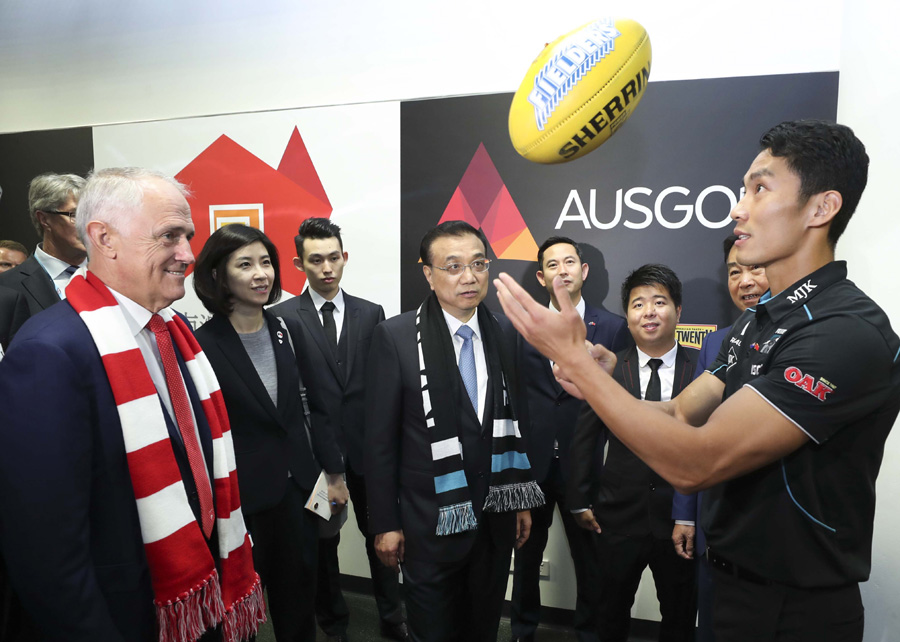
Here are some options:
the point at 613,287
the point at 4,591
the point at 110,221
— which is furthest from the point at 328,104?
the point at 4,591

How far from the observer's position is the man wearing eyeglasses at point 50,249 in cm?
245

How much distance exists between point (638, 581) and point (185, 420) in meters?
2.03

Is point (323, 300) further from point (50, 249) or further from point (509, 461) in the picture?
point (509, 461)

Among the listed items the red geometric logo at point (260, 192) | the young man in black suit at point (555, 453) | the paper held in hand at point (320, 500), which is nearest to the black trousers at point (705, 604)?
the young man in black suit at point (555, 453)

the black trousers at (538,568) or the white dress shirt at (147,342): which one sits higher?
the white dress shirt at (147,342)

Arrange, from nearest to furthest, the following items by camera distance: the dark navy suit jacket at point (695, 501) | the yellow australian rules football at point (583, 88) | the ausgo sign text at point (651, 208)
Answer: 1. the yellow australian rules football at point (583, 88)
2. the dark navy suit jacket at point (695, 501)
3. the ausgo sign text at point (651, 208)

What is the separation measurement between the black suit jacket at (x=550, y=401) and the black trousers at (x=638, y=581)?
43cm

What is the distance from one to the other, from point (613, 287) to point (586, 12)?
4.79 ft

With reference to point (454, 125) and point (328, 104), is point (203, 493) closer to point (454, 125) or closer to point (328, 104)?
point (454, 125)

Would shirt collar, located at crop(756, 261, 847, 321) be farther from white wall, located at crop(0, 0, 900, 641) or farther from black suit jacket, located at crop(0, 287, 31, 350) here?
black suit jacket, located at crop(0, 287, 31, 350)

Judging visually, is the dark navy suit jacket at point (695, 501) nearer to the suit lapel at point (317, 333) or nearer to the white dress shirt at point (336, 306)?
the suit lapel at point (317, 333)

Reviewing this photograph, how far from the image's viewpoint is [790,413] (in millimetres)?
1090

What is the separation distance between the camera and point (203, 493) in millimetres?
1402

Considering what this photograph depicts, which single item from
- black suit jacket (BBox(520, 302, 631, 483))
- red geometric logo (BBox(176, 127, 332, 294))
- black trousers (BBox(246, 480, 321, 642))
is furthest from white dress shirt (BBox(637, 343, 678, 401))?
red geometric logo (BBox(176, 127, 332, 294))
